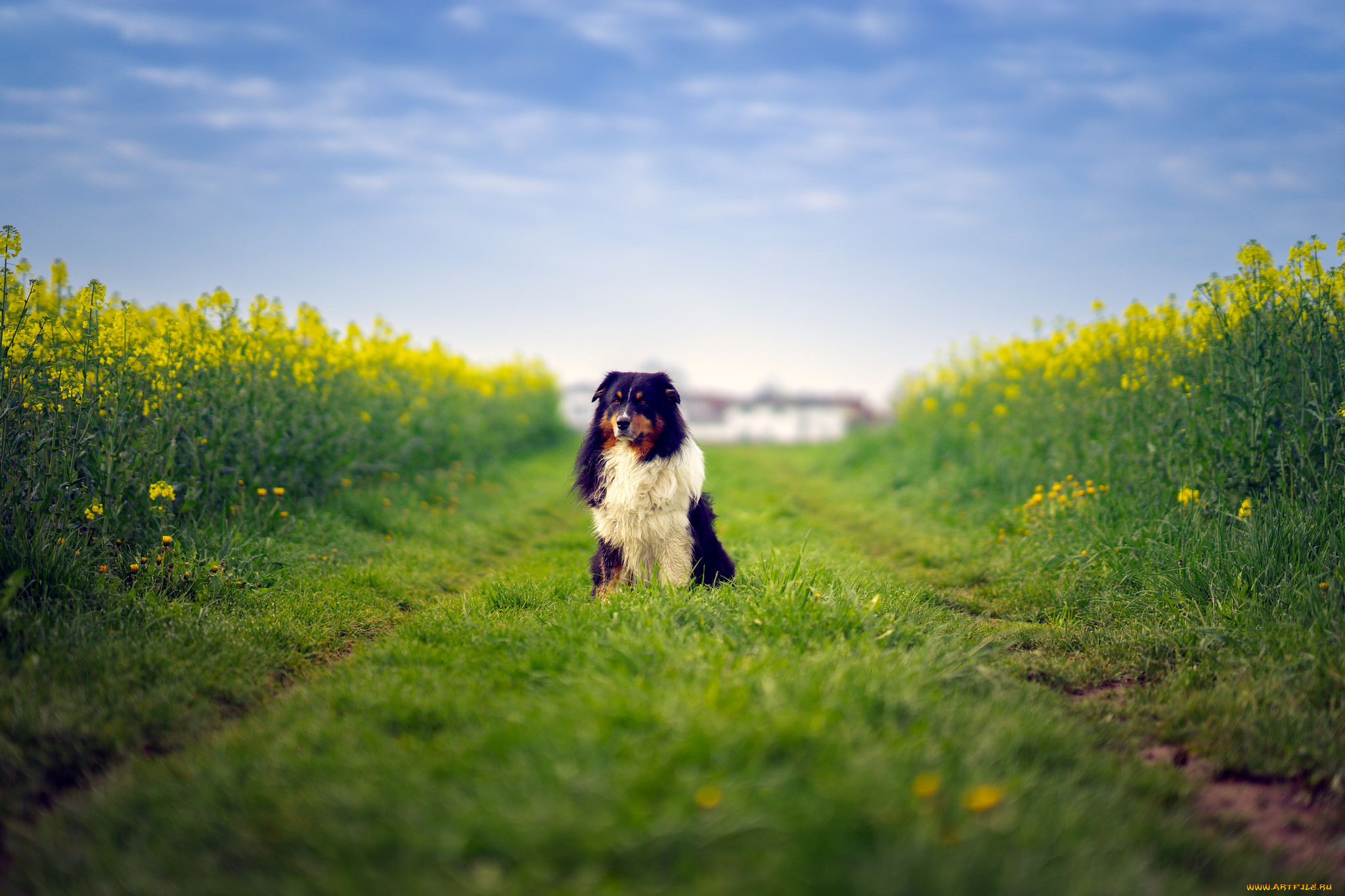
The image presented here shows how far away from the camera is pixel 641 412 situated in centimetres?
457

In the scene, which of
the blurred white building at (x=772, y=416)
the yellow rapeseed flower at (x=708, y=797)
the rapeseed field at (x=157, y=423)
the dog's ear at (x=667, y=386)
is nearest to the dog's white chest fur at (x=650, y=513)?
the dog's ear at (x=667, y=386)

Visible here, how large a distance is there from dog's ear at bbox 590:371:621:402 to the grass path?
1.85m

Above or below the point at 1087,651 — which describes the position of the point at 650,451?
above

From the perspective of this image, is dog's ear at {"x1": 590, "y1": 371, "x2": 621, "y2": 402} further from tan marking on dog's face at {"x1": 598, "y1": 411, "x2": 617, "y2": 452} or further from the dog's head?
tan marking on dog's face at {"x1": 598, "y1": 411, "x2": 617, "y2": 452}

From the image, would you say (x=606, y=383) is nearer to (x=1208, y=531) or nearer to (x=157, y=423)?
(x=157, y=423)

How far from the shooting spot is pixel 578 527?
8055mm

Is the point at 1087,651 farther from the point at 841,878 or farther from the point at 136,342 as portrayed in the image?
the point at 136,342

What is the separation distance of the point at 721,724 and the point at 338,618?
10.1 feet

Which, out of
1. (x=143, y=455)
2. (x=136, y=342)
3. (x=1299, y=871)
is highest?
(x=136, y=342)

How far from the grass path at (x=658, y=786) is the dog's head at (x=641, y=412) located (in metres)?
1.36

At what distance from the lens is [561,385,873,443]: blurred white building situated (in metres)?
26.0

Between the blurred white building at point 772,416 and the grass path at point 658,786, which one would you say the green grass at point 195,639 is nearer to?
the grass path at point 658,786

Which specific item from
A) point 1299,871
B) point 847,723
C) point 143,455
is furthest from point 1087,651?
point 143,455

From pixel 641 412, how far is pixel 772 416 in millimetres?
24161
